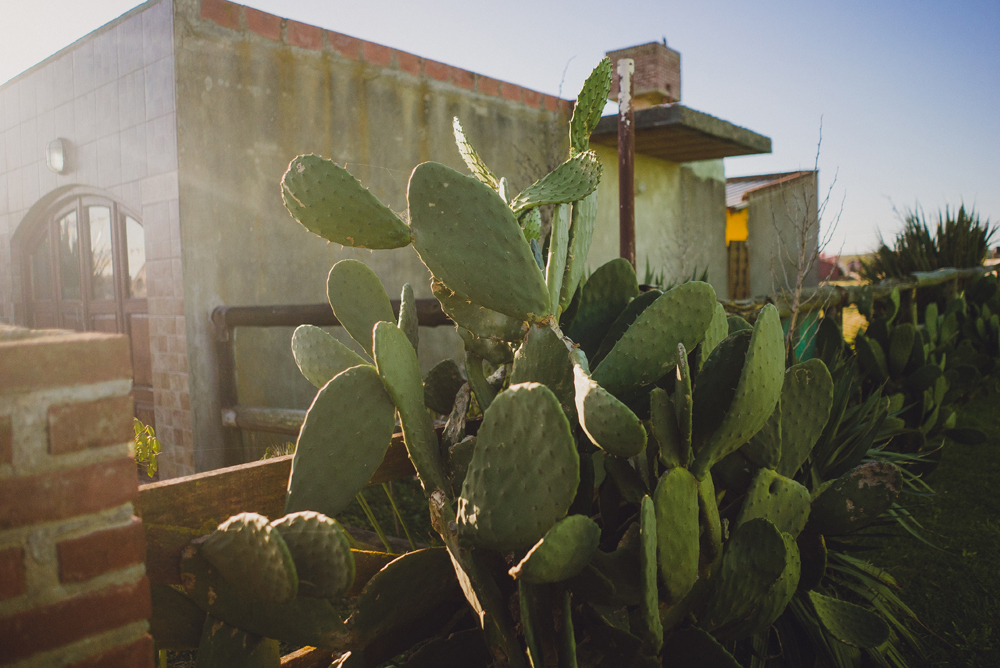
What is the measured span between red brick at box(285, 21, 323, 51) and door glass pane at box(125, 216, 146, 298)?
1446 mm

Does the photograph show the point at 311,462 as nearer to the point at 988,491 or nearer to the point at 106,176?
the point at 988,491

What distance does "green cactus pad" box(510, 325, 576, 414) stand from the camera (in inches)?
50.1

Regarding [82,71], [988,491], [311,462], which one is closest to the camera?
[311,462]

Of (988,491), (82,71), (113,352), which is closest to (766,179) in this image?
(988,491)

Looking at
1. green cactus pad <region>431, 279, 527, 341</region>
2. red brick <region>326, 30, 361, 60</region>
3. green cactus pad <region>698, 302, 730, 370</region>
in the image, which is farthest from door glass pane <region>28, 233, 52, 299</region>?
green cactus pad <region>698, 302, 730, 370</region>

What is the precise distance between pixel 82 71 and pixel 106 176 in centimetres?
75

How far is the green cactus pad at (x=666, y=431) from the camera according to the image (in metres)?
1.12

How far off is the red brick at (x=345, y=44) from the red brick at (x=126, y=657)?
13.6 feet

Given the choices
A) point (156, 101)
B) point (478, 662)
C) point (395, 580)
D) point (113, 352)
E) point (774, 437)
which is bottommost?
point (478, 662)

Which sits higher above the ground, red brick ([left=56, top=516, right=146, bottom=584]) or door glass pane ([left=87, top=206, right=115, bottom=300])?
door glass pane ([left=87, top=206, right=115, bottom=300])

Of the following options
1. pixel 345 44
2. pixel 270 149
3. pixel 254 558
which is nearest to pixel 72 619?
pixel 254 558

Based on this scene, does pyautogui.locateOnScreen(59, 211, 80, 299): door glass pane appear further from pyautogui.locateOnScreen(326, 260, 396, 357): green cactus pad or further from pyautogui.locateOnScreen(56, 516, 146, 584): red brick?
pyautogui.locateOnScreen(56, 516, 146, 584): red brick

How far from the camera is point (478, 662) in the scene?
4.14ft

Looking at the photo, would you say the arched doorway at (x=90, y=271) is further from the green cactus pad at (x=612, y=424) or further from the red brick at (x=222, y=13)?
the green cactus pad at (x=612, y=424)
